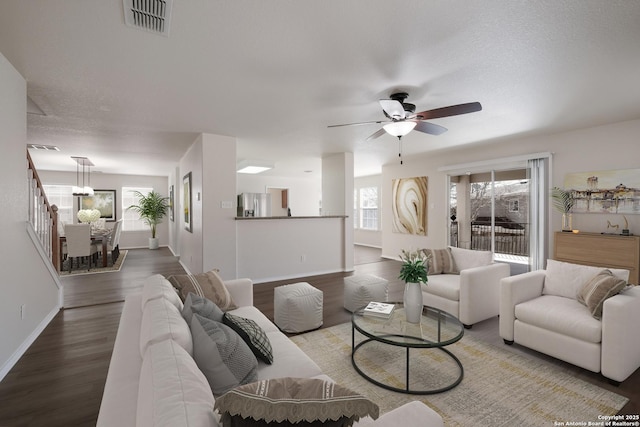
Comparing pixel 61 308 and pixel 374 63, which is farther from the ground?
pixel 374 63

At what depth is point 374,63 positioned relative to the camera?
2.45 meters

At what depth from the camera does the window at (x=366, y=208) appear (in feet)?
32.0

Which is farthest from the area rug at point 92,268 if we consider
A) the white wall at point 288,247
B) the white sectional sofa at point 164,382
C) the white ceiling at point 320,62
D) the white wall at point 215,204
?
the white sectional sofa at point 164,382

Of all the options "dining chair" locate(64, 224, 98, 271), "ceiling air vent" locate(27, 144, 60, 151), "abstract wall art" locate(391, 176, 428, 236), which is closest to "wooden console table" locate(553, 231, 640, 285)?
"abstract wall art" locate(391, 176, 428, 236)

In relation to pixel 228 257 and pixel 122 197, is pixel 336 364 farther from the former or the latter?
pixel 122 197

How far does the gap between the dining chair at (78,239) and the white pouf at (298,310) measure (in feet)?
17.2

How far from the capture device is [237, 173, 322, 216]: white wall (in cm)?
989

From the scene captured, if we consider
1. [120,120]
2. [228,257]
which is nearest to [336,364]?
[228,257]

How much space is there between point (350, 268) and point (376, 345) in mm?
3571

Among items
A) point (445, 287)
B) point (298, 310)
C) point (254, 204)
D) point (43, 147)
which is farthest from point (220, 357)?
point (254, 204)

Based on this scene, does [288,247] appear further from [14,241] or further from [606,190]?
[606,190]

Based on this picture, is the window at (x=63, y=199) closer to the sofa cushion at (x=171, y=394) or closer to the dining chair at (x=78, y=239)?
the dining chair at (x=78, y=239)

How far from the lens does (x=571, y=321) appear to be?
238 cm

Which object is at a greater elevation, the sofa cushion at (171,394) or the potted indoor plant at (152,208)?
the potted indoor plant at (152,208)
